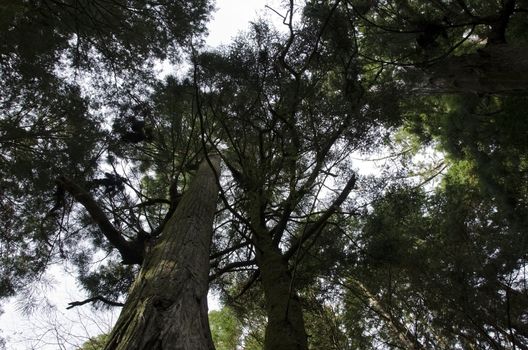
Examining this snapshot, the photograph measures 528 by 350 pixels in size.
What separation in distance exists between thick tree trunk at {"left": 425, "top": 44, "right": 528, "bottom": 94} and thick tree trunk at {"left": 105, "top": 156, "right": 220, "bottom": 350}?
3.45 m

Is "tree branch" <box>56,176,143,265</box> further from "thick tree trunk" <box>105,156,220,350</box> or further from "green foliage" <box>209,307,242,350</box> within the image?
"green foliage" <box>209,307,242,350</box>

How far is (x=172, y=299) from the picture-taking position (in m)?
1.80

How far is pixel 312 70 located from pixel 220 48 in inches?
58.3

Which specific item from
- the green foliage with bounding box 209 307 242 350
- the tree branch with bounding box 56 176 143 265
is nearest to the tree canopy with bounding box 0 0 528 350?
the tree branch with bounding box 56 176 143 265

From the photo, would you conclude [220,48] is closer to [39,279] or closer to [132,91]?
[132,91]

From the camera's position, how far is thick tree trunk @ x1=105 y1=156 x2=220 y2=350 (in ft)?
4.98

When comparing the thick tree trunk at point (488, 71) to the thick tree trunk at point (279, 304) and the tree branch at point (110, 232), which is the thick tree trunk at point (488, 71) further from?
the tree branch at point (110, 232)

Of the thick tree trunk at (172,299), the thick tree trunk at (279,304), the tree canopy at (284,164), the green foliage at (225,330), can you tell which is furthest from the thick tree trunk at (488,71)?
the green foliage at (225,330)

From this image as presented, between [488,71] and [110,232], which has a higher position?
[488,71]

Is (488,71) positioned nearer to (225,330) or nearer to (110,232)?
(110,232)

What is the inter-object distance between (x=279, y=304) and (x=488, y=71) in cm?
332

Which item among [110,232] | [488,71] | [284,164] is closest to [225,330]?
[284,164]

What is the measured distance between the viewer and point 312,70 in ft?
17.9

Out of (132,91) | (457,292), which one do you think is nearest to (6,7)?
(132,91)
